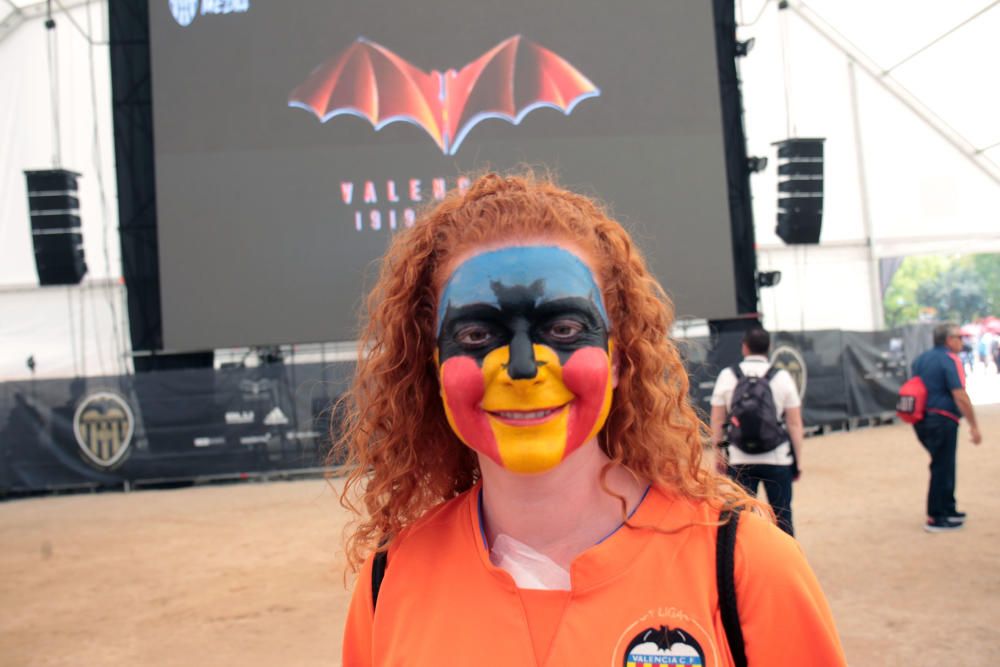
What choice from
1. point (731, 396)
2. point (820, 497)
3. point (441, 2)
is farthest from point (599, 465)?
point (441, 2)

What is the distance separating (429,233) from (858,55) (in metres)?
18.3

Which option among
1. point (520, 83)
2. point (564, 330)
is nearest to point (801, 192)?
point (520, 83)

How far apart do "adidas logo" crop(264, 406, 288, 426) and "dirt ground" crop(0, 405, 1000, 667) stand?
65.4 inches

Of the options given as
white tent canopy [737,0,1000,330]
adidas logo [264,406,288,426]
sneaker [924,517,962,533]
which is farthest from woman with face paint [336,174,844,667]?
white tent canopy [737,0,1000,330]

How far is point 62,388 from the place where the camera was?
1080cm

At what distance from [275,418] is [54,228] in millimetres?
3820

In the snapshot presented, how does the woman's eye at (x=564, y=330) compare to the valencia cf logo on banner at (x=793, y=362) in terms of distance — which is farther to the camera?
the valencia cf logo on banner at (x=793, y=362)

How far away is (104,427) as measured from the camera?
10.7m

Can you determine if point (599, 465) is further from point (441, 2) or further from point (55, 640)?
point (441, 2)

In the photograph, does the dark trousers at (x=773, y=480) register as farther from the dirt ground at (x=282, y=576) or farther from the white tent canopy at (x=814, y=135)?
the white tent canopy at (x=814, y=135)

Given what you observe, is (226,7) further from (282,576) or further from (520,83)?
(282,576)

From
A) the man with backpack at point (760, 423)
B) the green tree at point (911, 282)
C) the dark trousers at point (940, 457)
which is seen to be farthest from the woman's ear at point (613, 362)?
the green tree at point (911, 282)

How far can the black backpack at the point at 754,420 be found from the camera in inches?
166

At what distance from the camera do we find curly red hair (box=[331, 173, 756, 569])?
4.41 feet
